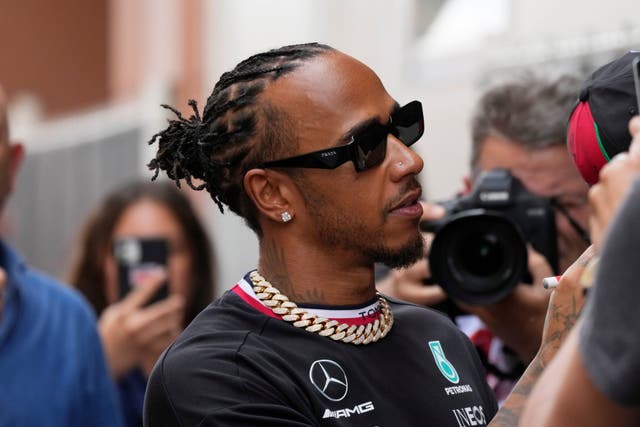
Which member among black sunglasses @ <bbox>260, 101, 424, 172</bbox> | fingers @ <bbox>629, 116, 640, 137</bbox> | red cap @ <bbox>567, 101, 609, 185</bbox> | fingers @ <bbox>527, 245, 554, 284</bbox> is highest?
fingers @ <bbox>629, 116, 640, 137</bbox>

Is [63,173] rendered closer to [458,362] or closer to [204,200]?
[204,200]

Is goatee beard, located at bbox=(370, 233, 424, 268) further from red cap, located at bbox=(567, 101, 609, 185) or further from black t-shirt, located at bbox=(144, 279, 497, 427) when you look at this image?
red cap, located at bbox=(567, 101, 609, 185)

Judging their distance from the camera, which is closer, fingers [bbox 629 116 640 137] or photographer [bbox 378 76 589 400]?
fingers [bbox 629 116 640 137]

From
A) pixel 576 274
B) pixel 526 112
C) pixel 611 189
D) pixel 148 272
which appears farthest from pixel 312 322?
pixel 148 272

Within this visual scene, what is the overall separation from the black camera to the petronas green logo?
0.54 metres

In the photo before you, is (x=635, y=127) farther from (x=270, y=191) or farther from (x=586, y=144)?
(x=270, y=191)

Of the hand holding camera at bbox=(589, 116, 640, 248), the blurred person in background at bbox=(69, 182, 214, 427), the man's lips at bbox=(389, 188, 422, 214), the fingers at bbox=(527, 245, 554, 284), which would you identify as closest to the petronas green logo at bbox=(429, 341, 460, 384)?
the man's lips at bbox=(389, 188, 422, 214)

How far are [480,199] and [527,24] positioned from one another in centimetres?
229

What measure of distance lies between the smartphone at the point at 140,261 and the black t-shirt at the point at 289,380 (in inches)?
76.6

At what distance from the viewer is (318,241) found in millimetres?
2332

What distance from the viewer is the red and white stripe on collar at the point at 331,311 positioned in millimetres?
2270

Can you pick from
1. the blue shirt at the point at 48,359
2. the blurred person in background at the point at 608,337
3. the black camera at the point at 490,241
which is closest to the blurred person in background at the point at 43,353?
the blue shirt at the point at 48,359

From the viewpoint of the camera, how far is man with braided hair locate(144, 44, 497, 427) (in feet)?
7.07

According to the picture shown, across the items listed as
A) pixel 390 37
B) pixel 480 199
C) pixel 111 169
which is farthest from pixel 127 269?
pixel 111 169
